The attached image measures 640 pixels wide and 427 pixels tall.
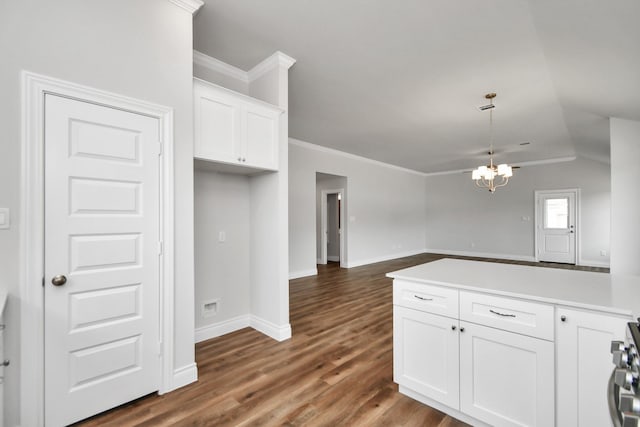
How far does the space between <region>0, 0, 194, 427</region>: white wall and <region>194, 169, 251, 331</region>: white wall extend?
77 cm

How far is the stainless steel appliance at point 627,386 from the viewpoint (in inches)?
24.3

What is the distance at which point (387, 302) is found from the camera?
4.38 m

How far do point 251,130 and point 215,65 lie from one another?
993mm

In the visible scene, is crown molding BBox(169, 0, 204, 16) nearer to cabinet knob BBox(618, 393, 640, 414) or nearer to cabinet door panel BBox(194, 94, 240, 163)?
cabinet door panel BBox(194, 94, 240, 163)

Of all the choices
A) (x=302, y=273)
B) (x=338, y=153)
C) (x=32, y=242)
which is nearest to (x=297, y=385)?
(x=32, y=242)

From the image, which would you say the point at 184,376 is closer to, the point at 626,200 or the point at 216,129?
the point at 216,129

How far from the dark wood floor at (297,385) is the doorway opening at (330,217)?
394 centimetres

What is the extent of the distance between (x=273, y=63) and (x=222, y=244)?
2024 mm

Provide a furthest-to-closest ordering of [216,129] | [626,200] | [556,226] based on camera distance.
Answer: [556,226] → [626,200] → [216,129]

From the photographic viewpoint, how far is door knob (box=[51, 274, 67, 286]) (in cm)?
174

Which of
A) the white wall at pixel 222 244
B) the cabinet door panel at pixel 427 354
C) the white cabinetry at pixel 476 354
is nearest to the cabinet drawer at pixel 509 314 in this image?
the white cabinetry at pixel 476 354

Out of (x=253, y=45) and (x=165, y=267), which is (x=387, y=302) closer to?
(x=165, y=267)

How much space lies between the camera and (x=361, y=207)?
7777 mm

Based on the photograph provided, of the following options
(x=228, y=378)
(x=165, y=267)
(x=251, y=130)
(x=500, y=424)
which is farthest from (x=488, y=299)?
(x=251, y=130)
